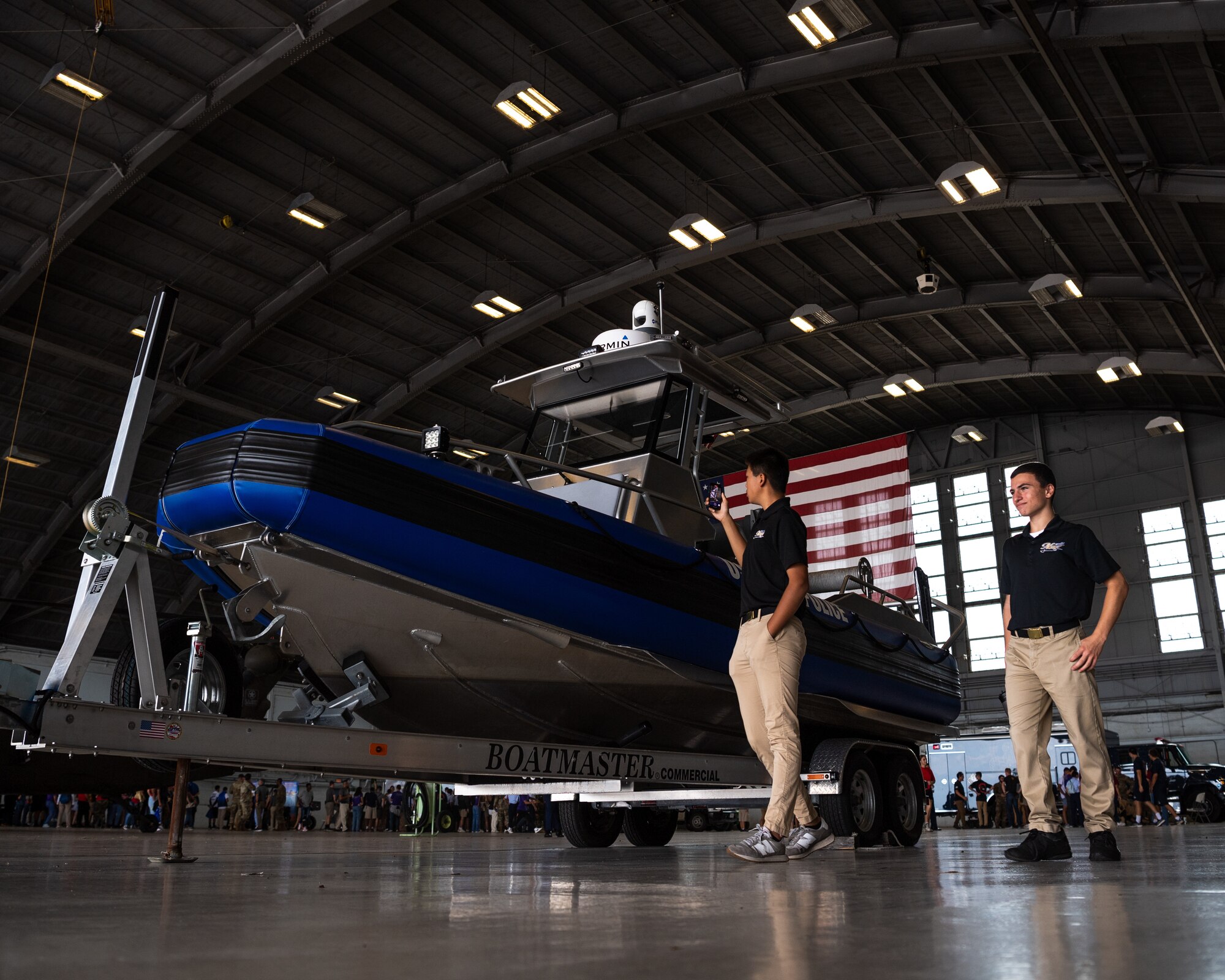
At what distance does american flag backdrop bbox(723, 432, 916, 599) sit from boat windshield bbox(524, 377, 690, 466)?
1152 cm

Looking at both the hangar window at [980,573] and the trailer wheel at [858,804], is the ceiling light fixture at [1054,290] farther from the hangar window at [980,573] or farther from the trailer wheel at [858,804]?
the trailer wheel at [858,804]

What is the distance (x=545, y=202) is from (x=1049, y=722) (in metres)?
12.9

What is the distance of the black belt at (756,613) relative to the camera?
4023mm

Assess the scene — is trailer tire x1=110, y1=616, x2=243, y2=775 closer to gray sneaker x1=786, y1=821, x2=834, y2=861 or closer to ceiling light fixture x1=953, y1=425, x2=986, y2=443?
gray sneaker x1=786, y1=821, x2=834, y2=861

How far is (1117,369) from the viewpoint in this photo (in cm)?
1855

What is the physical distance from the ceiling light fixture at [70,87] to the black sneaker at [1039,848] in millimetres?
12283

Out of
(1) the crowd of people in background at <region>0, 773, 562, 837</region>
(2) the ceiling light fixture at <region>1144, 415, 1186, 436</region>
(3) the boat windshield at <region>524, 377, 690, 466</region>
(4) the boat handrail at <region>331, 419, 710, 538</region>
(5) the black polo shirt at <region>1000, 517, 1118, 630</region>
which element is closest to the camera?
(5) the black polo shirt at <region>1000, 517, 1118, 630</region>

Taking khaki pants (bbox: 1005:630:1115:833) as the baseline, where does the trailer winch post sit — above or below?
above

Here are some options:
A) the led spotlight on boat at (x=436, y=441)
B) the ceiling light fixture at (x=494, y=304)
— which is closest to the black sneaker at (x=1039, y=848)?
the led spotlight on boat at (x=436, y=441)

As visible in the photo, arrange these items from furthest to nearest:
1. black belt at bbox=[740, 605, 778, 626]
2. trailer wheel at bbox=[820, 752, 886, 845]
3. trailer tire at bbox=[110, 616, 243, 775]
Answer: trailer wheel at bbox=[820, 752, 886, 845], trailer tire at bbox=[110, 616, 243, 775], black belt at bbox=[740, 605, 778, 626]

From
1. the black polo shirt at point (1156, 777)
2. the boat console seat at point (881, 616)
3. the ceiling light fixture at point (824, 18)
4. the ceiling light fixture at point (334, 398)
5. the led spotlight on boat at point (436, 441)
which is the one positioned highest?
Answer: the ceiling light fixture at point (824, 18)

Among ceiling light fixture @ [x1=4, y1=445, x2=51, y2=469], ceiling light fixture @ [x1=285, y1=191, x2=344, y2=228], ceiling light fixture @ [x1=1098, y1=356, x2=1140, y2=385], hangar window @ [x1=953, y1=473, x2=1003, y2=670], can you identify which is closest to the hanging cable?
ceiling light fixture @ [x1=4, y1=445, x2=51, y2=469]

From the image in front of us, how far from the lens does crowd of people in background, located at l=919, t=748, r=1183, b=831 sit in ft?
59.3

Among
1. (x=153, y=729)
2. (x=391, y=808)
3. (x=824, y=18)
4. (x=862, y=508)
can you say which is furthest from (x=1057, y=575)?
(x=391, y=808)
